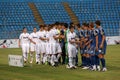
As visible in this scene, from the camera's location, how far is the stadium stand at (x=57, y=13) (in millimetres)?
48222

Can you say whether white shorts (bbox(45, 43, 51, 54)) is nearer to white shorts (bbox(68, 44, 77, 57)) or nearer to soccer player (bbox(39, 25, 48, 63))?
soccer player (bbox(39, 25, 48, 63))

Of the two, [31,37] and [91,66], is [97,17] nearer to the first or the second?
[31,37]

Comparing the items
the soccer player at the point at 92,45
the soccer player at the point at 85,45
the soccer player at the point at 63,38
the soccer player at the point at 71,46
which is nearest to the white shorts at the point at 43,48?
the soccer player at the point at 63,38

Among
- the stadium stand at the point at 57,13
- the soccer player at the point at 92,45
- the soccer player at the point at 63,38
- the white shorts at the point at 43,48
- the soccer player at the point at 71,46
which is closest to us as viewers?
the soccer player at the point at 92,45

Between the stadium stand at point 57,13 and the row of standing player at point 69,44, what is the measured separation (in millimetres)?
23739

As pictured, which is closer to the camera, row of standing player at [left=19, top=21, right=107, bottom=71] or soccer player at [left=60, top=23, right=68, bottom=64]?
row of standing player at [left=19, top=21, right=107, bottom=71]

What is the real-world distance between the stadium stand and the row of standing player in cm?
2374

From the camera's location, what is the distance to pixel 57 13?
51875mm

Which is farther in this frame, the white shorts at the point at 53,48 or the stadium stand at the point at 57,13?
the stadium stand at the point at 57,13

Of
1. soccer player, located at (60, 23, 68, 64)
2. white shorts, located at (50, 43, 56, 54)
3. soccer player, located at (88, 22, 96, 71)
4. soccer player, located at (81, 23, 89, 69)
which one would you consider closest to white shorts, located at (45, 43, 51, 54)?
white shorts, located at (50, 43, 56, 54)

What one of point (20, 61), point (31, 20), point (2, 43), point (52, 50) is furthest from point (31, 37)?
point (31, 20)

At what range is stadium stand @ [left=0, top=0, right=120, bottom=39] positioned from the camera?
48.2 meters

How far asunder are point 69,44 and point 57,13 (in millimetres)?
33054

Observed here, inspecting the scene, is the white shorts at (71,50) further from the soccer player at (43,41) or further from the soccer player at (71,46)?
the soccer player at (43,41)
